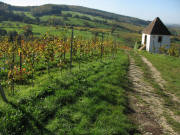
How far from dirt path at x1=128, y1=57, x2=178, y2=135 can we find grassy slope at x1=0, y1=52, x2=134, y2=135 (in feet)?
1.74

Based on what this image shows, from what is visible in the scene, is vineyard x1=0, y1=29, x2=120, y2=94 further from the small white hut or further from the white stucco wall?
the small white hut

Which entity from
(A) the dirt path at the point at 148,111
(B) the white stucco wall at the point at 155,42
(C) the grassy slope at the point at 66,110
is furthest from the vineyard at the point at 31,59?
(B) the white stucco wall at the point at 155,42

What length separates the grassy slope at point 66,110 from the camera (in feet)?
16.7

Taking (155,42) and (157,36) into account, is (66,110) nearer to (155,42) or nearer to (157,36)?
(155,42)

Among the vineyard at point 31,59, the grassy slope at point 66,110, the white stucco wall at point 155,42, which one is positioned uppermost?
the white stucco wall at point 155,42

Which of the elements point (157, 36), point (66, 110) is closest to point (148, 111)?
point (66, 110)

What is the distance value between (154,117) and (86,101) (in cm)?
297

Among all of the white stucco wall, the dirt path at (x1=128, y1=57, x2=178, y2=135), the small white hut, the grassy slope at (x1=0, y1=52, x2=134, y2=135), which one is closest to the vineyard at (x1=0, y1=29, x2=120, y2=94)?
the grassy slope at (x1=0, y1=52, x2=134, y2=135)

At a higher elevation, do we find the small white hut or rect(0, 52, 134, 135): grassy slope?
the small white hut

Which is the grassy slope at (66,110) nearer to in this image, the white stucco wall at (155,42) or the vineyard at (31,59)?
the vineyard at (31,59)

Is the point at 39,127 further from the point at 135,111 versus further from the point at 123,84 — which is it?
the point at 123,84

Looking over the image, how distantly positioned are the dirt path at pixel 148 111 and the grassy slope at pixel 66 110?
53 cm

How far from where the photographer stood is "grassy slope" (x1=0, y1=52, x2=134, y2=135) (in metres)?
5.08

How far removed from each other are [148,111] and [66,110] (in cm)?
381
